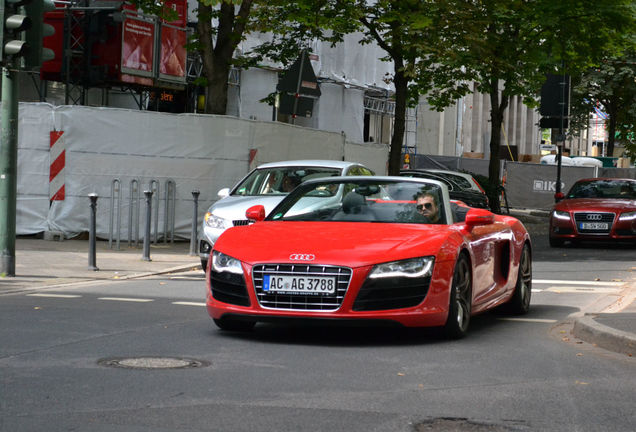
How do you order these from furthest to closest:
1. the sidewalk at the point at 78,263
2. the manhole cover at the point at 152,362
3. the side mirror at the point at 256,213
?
the sidewalk at the point at 78,263 → the side mirror at the point at 256,213 → the manhole cover at the point at 152,362

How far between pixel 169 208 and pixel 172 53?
1052 centimetres

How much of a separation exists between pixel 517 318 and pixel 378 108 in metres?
35.5

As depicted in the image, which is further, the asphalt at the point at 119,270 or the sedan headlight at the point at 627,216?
the sedan headlight at the point at 627,216

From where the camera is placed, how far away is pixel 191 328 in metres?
9.28

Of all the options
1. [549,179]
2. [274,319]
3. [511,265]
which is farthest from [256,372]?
[549,179]

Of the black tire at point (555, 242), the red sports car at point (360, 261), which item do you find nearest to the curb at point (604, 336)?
the red sports car at point (360, 261)

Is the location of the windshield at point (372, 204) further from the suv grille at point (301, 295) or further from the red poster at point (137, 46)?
the red poster at point (137, 46)

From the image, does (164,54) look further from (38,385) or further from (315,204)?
(38,385)

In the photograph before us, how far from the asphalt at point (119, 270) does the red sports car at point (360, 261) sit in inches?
40.4

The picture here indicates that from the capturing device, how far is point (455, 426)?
562cm

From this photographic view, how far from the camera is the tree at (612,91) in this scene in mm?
49188

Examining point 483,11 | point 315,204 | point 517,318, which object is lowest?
point 517,318

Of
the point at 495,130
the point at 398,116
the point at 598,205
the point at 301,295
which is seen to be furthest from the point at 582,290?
the point at 495,130

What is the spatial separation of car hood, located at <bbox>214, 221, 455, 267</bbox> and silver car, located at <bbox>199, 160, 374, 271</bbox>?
5.89 m
